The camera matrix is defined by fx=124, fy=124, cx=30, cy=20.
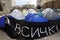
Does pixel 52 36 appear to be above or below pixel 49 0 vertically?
below

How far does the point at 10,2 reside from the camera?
238 centimetres

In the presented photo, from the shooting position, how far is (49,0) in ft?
6.96

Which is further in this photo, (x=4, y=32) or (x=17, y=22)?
(x=4, y=32)

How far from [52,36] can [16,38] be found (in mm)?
384

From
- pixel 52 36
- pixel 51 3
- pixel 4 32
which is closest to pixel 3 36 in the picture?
pixel 4 32

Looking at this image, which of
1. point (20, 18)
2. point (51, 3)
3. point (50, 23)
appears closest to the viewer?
point (50, 23)

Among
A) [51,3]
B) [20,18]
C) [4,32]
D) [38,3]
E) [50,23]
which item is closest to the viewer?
[50,23]

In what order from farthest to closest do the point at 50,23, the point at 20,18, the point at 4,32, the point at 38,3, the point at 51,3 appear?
1. the point at 38,3
2. the point at 51,3
3. the point at 4,32
4. the point at 20,18
5. the point at 50,23

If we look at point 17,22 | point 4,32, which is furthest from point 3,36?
point 17,22

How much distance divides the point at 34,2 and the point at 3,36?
108 centimetres

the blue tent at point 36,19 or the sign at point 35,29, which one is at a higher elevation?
the blue tent at point 36,19

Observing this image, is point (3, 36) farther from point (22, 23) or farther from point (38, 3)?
point (38, 3)

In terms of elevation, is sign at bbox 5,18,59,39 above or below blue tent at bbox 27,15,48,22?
below

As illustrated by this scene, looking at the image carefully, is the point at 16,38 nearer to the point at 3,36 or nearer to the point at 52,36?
the point at 3,36
